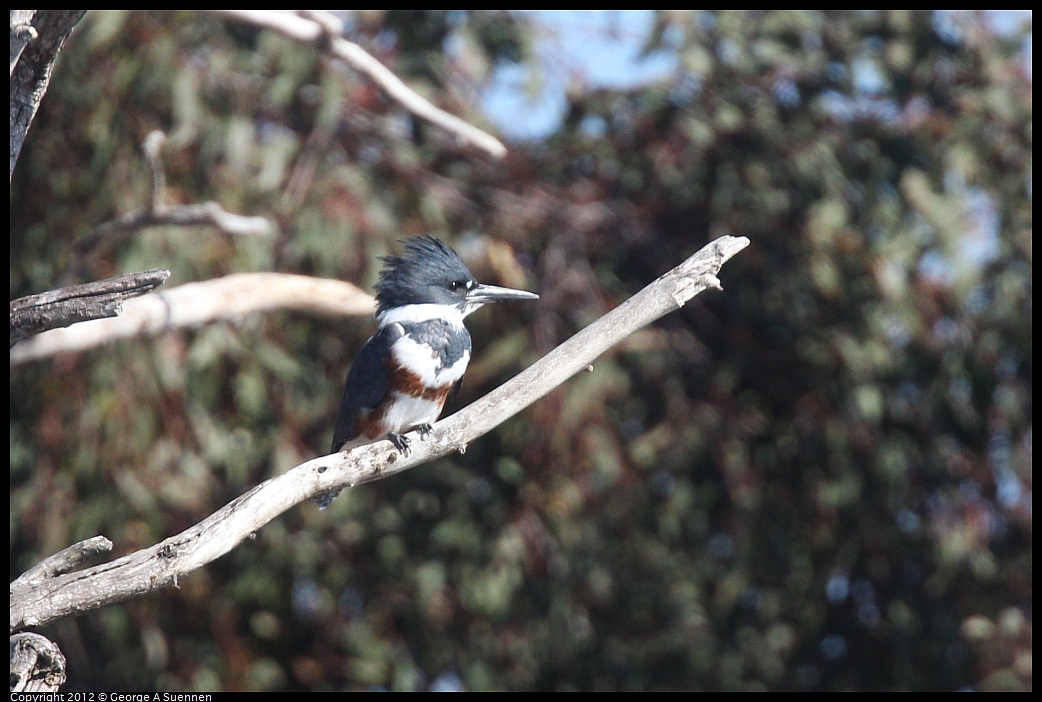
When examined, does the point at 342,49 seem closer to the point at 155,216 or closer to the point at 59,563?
the point at 155,216

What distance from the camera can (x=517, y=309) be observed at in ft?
14.7

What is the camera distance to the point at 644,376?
464 cm

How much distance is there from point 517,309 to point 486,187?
20.4 inches

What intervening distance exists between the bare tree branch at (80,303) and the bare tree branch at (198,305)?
1268 millimetres

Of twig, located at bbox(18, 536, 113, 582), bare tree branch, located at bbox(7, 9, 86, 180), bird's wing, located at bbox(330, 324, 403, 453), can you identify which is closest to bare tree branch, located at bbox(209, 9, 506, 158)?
bird's wing, located at bbox(330, 324, 403, 453)

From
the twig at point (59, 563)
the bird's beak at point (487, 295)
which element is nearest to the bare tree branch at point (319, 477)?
the twig at point (59, 563)

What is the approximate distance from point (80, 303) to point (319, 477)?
55 cm

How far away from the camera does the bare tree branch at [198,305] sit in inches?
136

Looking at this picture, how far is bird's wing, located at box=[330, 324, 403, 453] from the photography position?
122 inches

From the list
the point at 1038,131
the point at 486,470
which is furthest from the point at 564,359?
the point at 1038,131

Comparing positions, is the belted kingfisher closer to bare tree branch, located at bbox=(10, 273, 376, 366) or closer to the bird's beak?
the bird's beak

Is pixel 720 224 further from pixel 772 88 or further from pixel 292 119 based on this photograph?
pixel 292 119

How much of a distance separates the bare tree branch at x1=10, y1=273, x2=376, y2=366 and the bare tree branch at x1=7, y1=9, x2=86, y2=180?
1.09 meters

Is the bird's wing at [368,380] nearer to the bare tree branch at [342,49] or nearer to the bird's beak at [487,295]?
the bird's beak at [487,295]
